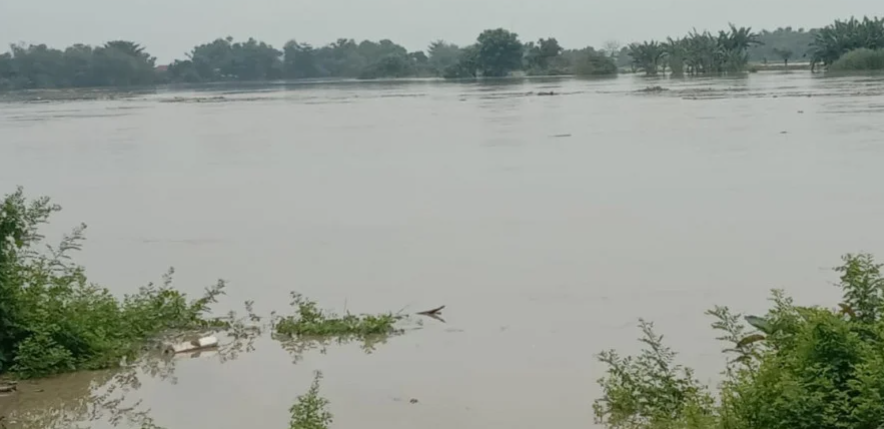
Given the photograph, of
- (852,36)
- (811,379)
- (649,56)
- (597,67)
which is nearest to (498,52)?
(597,67)

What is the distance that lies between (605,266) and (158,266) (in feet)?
12.5

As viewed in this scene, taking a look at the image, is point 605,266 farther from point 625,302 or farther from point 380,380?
point 380,380

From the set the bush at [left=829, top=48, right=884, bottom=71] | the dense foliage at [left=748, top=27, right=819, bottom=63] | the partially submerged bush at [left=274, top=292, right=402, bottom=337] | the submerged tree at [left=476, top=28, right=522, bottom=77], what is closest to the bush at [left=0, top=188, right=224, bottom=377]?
the partially submerged bush at [left=274, top=292, right=402, bottom=337]

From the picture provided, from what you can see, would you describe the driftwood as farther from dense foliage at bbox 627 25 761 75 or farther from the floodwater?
dense foliage at bbox 627 25 761 75

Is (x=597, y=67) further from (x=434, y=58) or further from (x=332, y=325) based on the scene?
(x=332, y=325)

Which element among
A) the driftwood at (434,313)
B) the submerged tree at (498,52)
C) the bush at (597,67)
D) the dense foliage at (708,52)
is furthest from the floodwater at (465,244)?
the submerged tree at (498,52)

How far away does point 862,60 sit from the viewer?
4884 cm

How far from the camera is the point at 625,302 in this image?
7074 mm

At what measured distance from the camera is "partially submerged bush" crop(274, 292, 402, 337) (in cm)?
668

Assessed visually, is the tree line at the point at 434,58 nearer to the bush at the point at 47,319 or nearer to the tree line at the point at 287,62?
the tree line at the point at 287,62

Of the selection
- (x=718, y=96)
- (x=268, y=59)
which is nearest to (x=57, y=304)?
(x=718, y=96)

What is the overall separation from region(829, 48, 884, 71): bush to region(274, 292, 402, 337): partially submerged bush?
4644 centimetres

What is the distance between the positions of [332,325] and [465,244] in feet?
9.29

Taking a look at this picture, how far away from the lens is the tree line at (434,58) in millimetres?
58438
